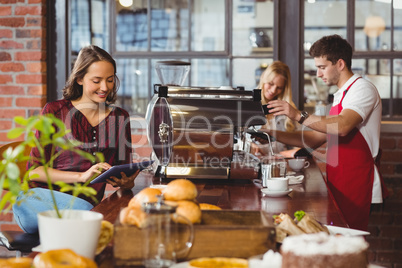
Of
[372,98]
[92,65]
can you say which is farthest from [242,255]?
[372,98]

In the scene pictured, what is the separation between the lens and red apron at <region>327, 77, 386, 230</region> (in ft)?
8.72

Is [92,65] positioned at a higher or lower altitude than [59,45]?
lower

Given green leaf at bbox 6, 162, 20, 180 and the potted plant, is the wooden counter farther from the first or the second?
green leaf at bbox 6, 162, 20, 180

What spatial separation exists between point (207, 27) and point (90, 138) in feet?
7.39

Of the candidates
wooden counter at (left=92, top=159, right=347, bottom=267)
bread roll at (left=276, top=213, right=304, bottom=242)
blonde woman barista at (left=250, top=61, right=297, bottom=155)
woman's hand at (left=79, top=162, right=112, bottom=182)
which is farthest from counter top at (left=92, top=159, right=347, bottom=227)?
blonde woman barista at (left=250, top=61, right=297, bottom=155)

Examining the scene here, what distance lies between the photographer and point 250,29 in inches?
161

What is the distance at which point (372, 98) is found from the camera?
105 inches

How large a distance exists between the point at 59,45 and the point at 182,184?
289 centimetres

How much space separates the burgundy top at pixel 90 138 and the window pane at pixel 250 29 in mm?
1521

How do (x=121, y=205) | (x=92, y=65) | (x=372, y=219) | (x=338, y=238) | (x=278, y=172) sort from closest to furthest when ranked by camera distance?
(x=338, y=238) < (x=121, y=205) < (x=278, y=172) < (x=92, y=65) < (x=372, y=219)

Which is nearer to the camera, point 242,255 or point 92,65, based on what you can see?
point 242,255

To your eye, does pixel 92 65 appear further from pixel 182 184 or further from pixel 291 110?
pixel 182 184

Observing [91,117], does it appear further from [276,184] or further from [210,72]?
[210,72]

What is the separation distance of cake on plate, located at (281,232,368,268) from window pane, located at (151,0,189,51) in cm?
306
